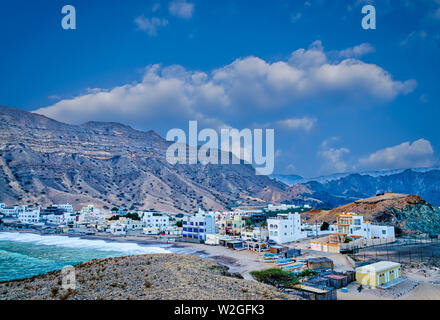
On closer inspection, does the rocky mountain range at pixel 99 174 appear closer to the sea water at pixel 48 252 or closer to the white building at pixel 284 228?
the sea water at pixel 48 252

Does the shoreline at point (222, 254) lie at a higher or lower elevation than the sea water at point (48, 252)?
higher

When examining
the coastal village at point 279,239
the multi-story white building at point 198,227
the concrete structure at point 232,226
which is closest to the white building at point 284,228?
the coastal village at point 279,239

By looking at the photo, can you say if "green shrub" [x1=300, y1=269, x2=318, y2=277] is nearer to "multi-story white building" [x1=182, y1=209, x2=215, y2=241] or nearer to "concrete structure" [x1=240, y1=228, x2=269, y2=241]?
"concrete structure" [x1=240, y1=228, x2=269, y2=241]

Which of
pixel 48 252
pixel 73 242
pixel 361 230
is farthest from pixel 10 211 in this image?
pixel 361 230

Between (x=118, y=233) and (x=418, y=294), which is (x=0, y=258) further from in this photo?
(x=418, y=294)

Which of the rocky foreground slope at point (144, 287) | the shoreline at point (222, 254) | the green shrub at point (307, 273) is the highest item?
the rocky foreground slope at point (144, 287)

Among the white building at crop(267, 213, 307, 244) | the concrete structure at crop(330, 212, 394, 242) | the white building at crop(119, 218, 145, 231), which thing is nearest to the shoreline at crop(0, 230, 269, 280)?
the white building at crop(267, 213, 307, 244)

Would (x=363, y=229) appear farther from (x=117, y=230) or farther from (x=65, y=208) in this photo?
(x=65, y=208)

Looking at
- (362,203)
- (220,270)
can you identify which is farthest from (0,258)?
(362,203)
